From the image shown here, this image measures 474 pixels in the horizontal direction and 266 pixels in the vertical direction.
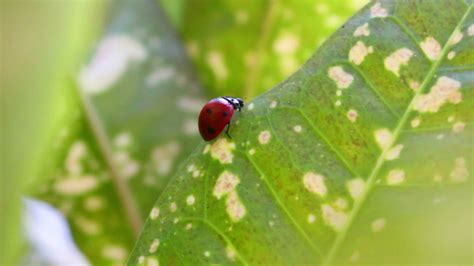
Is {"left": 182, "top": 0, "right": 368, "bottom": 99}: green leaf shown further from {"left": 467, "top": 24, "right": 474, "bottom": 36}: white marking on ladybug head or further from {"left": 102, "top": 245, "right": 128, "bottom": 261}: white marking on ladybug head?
{"left": 467, "top": 24, "right": 474, "bottom": 36}: white marking on ladybug head

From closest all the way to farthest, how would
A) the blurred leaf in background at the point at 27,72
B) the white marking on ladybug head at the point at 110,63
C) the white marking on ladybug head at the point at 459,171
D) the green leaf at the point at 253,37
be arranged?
the blurred leaf in background at the point at 27,72, the white marking on ladybug head at the point at 459,171, the green leaf at the point at 253,37, the white marking on ladybug head at the point at 110,63

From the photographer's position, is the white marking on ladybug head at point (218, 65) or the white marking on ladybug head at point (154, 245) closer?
the white marking on ladybug head at point (154, 245)

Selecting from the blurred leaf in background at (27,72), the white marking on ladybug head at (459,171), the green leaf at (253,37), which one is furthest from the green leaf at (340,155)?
the green leaf at (253,37)

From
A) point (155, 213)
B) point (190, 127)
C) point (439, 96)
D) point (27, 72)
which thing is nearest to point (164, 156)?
point (190, 127)

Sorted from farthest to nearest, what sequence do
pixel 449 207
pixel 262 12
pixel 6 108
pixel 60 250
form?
pixel 60 250
pixel 262 12
pixel 449 207
pixel 6 108

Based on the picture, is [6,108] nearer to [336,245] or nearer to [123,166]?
[336,245]

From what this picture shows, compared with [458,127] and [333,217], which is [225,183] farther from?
[458,127]

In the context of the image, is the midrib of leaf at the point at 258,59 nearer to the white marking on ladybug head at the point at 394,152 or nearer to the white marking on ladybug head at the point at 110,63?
the white marking on ladybug head at the point at 110,63

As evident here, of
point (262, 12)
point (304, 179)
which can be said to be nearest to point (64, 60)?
point (304, 179)
